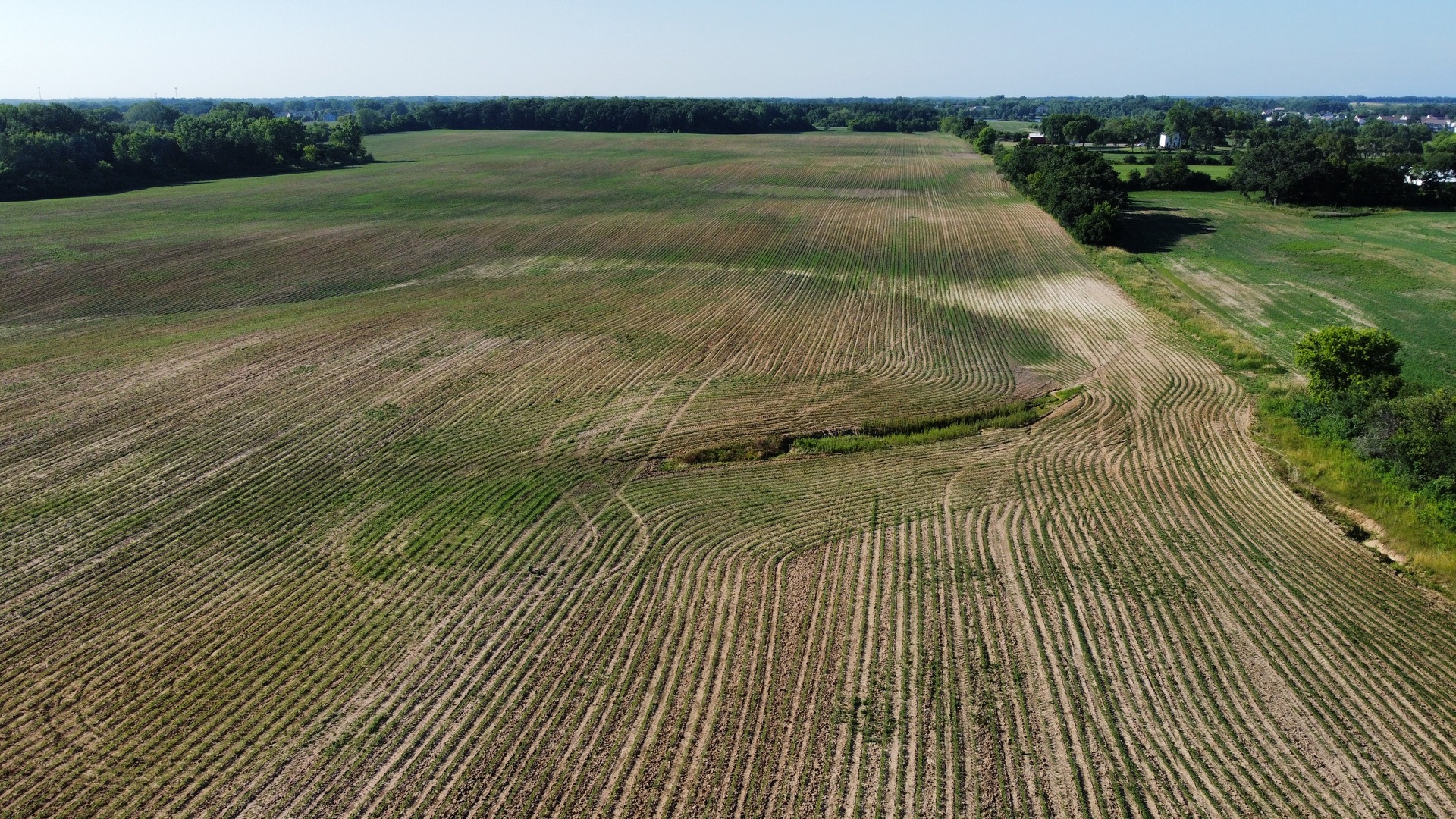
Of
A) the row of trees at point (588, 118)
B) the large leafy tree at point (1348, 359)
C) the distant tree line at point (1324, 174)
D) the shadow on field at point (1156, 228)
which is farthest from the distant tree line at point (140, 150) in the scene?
the distant tree line at point (1324, 174)

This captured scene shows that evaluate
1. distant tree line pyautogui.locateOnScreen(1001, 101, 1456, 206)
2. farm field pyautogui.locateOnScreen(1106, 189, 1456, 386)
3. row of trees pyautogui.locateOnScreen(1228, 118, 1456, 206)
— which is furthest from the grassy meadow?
distant tree line pyautogui.locateOnScreen(1001, 101, 1456, 206)

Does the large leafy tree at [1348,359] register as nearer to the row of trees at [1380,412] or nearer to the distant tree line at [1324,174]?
the row of trees at [1380,412]

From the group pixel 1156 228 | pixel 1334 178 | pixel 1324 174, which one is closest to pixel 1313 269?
pixel 1156 228

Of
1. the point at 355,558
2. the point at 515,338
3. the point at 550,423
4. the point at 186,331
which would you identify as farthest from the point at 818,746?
the point at 186,331

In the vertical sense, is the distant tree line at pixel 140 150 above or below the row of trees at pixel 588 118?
below

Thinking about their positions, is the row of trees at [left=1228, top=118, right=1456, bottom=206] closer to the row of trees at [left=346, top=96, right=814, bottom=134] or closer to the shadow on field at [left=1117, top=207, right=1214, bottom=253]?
the shadow on field at [left=1117, top=207, right=1214, bottom=253]
